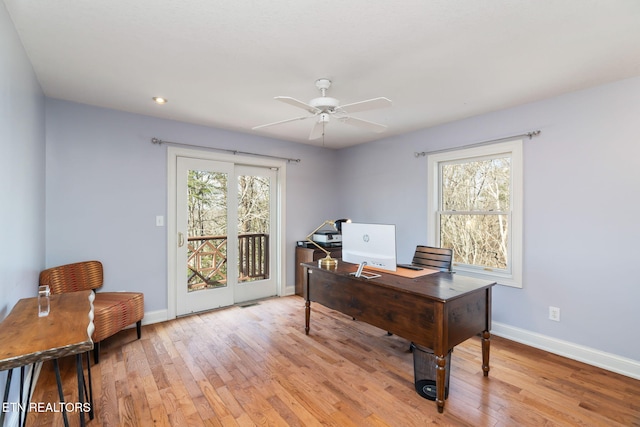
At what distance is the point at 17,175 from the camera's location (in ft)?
6.23

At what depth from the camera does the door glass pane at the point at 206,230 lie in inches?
151

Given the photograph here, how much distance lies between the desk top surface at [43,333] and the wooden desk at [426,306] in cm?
179

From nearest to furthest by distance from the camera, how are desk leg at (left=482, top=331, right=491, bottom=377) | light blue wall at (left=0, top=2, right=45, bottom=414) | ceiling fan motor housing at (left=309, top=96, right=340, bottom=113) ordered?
light blue wall at (left=0, top=2, right=45, bottom=414)
ceiling fan motor housing at (left=309, top=96, right=340, bottom=113)
desk leg at (left=482, top=331, right=491, bottom=377)

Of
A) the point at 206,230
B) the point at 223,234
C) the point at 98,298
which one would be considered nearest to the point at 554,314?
the point at 223,234

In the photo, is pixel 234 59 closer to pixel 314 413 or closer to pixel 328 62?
pixel 328 62

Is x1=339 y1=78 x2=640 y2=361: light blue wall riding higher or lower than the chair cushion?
higher

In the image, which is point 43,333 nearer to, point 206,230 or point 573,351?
point 206,230

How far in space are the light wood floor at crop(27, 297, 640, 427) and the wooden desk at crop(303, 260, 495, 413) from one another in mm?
278

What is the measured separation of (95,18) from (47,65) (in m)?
0.96

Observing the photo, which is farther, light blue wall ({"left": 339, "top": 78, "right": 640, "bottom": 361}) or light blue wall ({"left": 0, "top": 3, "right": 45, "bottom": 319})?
light blue wall ({"left": 339, "top": 78, "right": 640, "bottom": 361})

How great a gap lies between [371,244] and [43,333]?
82.6 inches

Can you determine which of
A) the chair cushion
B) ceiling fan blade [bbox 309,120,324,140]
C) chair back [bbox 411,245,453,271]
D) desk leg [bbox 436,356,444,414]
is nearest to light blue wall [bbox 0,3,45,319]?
the chair cushion

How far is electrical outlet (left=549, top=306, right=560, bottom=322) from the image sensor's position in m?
2.83

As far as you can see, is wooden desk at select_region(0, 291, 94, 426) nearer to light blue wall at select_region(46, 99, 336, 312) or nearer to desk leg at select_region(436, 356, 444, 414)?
light blue wall at select_region(46, 99, 336, 312)
